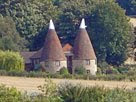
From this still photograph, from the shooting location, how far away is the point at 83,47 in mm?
84312

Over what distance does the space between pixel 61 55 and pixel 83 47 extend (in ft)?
8.68

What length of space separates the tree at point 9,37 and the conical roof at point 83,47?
525cm

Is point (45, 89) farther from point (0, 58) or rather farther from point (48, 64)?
point (48, 64)

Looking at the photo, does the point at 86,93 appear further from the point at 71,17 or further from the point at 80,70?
the point at 71,17

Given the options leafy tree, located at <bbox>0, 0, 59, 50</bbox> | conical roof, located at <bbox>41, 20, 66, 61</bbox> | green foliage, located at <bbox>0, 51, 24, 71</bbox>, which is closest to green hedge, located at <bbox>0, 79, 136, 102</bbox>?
green foliage, located at <bbox>0, 51, 24, 71</bbox>

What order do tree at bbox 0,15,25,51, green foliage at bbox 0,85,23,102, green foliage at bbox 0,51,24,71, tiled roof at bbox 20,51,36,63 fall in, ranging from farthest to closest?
tiled roof at bbox 20,51,36,63 < tree at bbox 0,15,25,51 < green foliage at bbox 0,51,24,71 < green foliage at bbox 0,85,23,102

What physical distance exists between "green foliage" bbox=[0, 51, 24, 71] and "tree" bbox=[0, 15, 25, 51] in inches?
272

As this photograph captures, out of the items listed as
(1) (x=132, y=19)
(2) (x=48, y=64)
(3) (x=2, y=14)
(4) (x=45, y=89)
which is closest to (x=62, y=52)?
(2) (x=48, y=64)

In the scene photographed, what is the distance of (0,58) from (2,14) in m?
19.0

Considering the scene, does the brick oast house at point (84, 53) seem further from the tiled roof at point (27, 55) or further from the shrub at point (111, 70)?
the tiled roof at point (27, 55)

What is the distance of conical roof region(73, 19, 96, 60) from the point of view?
83.7 m

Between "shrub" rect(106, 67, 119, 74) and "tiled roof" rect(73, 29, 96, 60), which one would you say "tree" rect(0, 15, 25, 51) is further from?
"shrub" rect(106, 67, 119, 74)

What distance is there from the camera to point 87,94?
129 ft

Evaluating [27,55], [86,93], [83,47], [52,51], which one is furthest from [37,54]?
[86,93]
